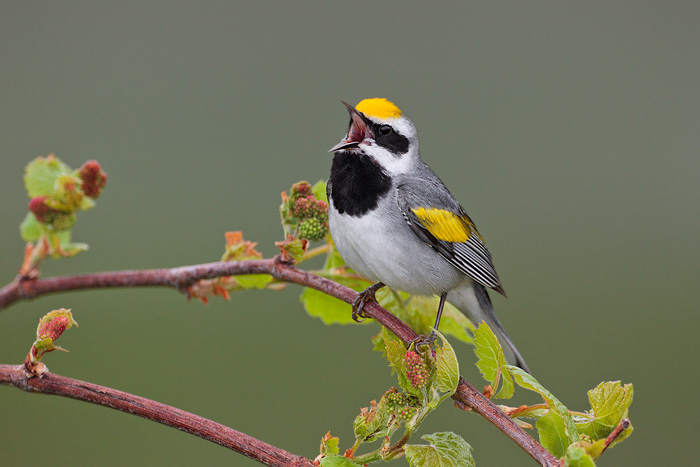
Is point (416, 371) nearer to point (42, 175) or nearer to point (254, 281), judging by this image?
point (254, 281)

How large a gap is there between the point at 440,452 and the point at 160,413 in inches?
20.6

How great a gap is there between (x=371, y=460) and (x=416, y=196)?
1.07 metres

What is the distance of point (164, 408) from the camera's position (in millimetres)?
1186

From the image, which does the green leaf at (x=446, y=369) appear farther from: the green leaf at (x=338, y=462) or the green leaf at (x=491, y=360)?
the green leaf at (x=338, y=462)

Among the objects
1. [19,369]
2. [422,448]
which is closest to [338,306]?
[422,448]

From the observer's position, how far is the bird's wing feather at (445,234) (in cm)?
203

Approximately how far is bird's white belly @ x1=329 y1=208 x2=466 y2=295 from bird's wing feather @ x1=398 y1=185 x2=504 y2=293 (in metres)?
0.03

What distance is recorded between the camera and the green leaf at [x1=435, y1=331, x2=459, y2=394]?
3.86 feet

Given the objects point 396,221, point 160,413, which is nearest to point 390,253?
point 396,221

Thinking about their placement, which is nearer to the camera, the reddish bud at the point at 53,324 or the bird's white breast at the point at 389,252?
the reddish bud at the point at 53,324

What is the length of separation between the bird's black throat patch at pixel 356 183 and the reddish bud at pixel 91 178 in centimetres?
70

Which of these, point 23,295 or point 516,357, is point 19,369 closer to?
point 23,295

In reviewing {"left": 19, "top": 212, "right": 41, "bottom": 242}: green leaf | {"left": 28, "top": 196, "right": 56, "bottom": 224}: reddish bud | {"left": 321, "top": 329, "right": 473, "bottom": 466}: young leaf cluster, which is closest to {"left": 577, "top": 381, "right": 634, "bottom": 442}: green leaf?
{"left": 321, "top": 329, "right": 473, "bottom": 466}: young leaf cluster

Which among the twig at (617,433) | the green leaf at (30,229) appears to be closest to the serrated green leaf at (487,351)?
the twig at (617,433)
